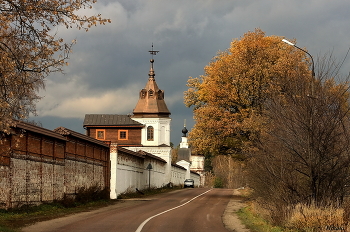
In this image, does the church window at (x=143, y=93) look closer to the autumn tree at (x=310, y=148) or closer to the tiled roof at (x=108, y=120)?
the tiled roof at (x=108, y=120)

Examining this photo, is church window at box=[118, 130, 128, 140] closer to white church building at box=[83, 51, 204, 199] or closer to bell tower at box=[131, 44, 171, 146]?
white church building at box=[83, 51, 204, 199]

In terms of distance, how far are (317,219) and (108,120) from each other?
55773 millimetres

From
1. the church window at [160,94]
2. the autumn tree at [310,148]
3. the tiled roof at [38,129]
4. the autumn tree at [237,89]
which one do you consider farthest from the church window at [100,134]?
the autumn tree at [310,148]

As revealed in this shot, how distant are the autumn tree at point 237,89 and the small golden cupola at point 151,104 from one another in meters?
31.0

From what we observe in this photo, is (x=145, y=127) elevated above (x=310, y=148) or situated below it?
above

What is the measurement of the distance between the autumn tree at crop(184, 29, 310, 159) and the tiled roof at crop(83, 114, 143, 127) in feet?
104

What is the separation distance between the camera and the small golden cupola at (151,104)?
68.4 meters

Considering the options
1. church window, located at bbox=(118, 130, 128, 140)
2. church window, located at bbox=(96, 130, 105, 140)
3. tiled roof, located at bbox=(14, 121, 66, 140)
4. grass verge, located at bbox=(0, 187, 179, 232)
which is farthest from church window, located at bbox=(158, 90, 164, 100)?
tiled roof, located at bbox=(14, 121, 66, 140)

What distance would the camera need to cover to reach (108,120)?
6888cm

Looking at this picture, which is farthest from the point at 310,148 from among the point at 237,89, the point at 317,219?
the point at 237,89

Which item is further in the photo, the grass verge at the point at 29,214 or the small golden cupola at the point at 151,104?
the small golden cupola at the point at 151,104

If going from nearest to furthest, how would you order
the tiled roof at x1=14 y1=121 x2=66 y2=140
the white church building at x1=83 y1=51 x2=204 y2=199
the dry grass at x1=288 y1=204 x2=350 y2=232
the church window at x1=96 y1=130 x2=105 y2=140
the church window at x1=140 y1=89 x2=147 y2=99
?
the dry grass at x1=288 y1=204 x2=350 y2=232 → the tiled roof at x1=14 y1=121 x2=66 y2=140 → the white church building at x1=83 y1=51 x2=204 y2=199 → the church window at x1=96 y1=130 x2=105 y2=140 → the church window at x1=140 y1=89 x2=147 y2=99

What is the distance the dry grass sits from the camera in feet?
46.2

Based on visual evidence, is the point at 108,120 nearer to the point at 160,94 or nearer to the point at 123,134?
the point at 123,134
